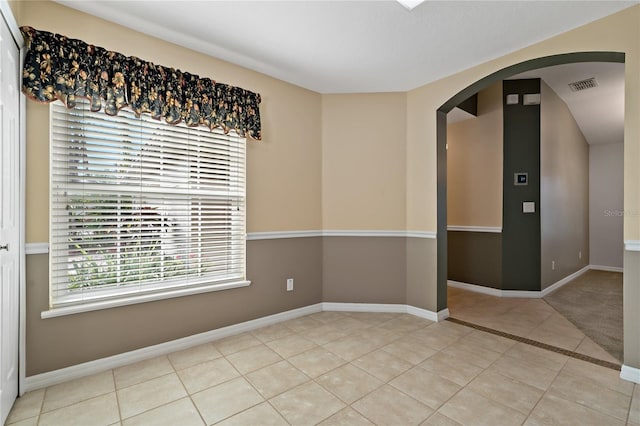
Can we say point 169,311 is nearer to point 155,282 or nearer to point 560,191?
point 155,282

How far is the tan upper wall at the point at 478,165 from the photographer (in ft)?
14.4

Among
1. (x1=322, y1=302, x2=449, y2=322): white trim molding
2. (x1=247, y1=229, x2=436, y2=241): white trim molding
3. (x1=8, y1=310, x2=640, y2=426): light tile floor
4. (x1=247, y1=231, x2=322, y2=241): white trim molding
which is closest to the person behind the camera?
(x1=8, y1=310, x2=640, y2=426): light tile floor

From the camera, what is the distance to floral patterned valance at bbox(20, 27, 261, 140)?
196 cm

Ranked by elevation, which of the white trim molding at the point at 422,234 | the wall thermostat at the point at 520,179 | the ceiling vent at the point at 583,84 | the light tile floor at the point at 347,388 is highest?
the ceiling vent at the point at 583,84

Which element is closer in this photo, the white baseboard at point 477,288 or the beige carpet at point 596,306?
the beige carpet at point 596,306

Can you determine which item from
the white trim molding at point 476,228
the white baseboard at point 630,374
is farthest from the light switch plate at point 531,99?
the white baseboard at point 630,374

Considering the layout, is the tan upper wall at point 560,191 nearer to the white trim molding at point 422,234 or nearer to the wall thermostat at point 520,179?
the wall thermostat at point 520,179

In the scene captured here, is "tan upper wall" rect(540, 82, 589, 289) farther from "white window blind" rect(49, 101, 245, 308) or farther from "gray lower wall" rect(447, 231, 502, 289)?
"white window blind" rect(49, 101, 245, 308)

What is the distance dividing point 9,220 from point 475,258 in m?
5.03

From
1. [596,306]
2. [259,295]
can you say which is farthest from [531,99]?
[259,295]

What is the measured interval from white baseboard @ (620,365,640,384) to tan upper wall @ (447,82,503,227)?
2.44 m

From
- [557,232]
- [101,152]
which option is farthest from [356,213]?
[557,232]

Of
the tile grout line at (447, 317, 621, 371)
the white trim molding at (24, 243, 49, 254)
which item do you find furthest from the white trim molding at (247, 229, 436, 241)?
the white trim molding at (24, 243, 49, 254)

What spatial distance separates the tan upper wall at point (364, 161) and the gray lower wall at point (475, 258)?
174cm
